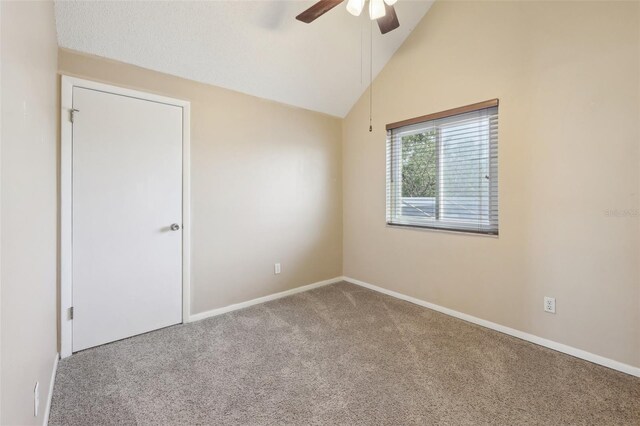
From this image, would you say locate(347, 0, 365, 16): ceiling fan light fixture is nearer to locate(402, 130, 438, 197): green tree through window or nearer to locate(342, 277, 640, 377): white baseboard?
locate(402, 130, 438, 197): green tree through window

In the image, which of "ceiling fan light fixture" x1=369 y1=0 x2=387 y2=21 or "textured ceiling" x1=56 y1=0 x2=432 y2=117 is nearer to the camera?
"ceiling fan light fixture" x1=369 y1=0 x2=387 y2=21

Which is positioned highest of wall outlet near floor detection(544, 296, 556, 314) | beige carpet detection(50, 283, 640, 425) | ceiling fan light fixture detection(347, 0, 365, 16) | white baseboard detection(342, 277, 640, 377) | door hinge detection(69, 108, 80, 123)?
ceiling fan light fixture detection(347, 0, 365, 16)

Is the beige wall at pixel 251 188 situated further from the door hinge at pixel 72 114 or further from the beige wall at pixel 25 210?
the beige wall at pixel 25 210

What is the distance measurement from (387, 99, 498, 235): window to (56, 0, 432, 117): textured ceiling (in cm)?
90

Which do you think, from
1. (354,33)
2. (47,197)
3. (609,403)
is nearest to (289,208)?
(354,33)

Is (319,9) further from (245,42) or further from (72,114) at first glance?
(72,114)

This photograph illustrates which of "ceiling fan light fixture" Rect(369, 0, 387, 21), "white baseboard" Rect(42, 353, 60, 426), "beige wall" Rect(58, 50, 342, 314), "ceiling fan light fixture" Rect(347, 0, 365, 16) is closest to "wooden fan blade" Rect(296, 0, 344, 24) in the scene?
"ceiling fan light fixture" Rect(347, 0, 365, 16)

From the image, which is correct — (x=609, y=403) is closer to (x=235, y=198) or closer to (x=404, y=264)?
(x=404, y=264)

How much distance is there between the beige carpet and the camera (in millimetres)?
1636

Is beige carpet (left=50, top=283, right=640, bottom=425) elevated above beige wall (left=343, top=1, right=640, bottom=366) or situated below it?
below

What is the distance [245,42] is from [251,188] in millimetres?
1357

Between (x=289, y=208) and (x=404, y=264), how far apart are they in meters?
1.45

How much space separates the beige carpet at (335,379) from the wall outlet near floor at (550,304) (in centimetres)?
30

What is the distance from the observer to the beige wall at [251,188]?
2.83 metres
